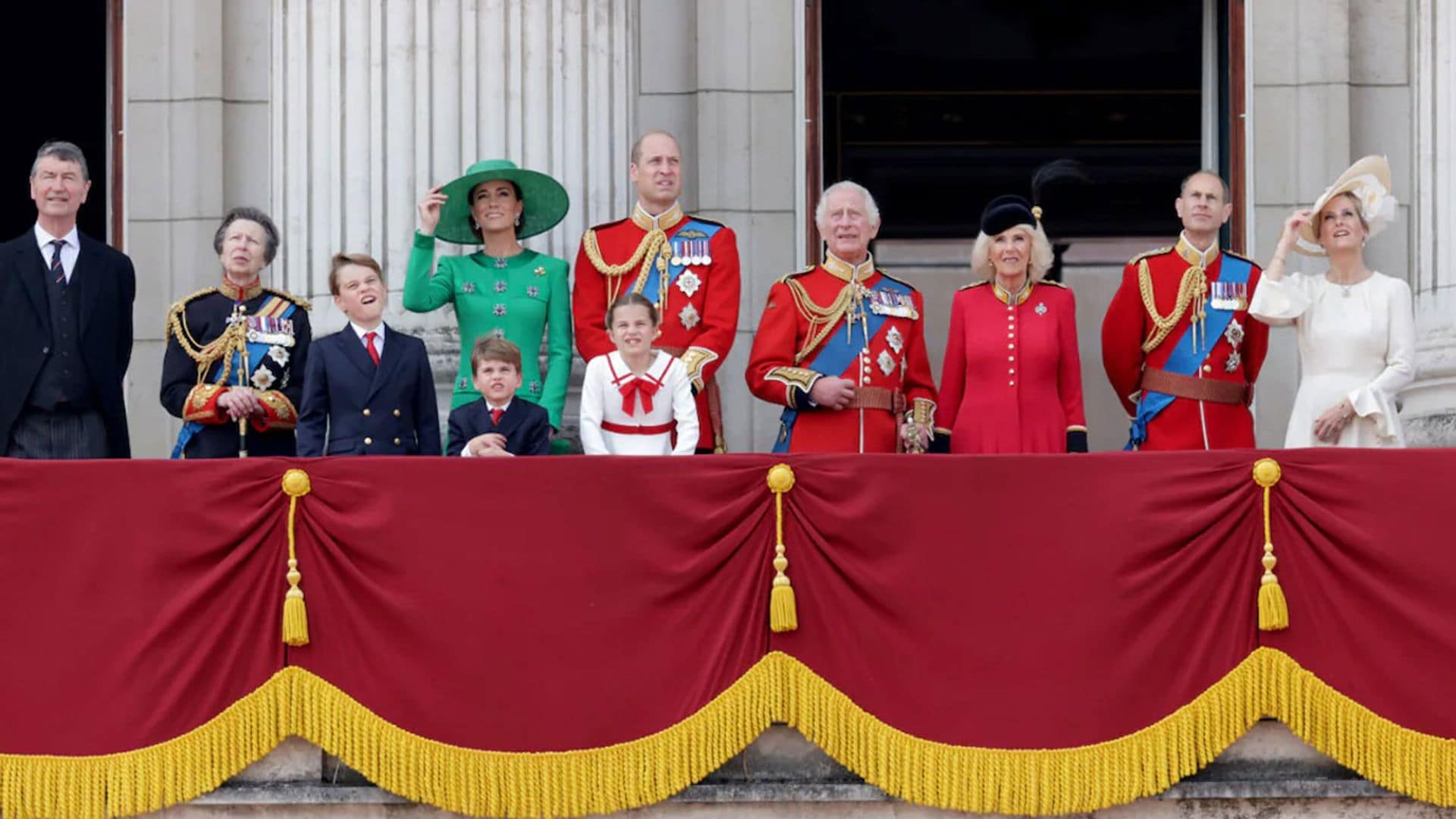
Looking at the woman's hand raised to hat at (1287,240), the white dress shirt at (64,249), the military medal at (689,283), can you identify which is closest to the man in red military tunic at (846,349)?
the military medal at (689,283)

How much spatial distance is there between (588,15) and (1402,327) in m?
3.71

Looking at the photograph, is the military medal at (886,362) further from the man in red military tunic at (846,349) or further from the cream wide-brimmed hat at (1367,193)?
the cream wide-brimmed hat at (1367,193)

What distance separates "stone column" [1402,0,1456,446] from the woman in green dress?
356 cm

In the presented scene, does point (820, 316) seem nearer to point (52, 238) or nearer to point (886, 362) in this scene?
point (886, 362)

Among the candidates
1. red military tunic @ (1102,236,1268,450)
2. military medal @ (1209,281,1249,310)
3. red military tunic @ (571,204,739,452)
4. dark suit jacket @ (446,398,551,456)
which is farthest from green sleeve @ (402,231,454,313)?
military medal @ (1209,281,1249,310)

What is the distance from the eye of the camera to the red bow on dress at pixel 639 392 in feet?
29.5

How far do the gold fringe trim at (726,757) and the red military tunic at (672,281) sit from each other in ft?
5.91

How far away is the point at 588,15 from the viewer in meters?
10.9

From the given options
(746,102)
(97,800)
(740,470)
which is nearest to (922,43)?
(746,102)

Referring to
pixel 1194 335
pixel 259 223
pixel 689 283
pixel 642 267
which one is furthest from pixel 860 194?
pixel 259 223

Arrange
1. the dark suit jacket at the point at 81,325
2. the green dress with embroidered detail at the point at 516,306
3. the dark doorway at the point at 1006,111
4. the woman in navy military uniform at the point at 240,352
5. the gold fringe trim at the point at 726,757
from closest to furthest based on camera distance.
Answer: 1. the gold fringe trim at the point at 726,757
2. the dark suit jacket at the point at 81,325
3. the woman in navy military uniform at the point at 240,352
4. the green dress with embroidered detail at the point at 516,306
5. the dark doorway at the point at 1006,111

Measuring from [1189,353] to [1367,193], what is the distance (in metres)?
0.90

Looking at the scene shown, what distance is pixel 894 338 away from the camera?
967 cm

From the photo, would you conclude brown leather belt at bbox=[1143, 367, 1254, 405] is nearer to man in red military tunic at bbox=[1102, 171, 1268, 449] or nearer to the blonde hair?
man in red military tunic at bbox=[1102, 171, 1268, 449]
